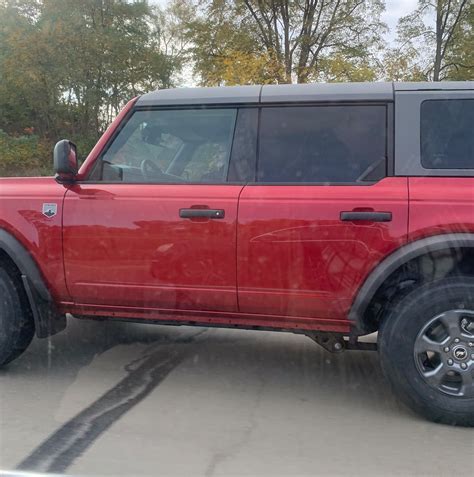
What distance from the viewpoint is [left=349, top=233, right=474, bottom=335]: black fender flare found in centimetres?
319

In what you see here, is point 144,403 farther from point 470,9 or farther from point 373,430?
point 470,9

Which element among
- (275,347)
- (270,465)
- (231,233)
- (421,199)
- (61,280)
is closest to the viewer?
(270,465)

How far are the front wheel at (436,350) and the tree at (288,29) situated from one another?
70.4 ft

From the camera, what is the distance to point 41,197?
3.86 metres

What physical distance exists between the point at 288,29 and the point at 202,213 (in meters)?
22.8

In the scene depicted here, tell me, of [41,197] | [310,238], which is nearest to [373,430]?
[310,238]

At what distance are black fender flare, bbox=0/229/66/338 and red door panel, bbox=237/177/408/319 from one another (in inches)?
54.3

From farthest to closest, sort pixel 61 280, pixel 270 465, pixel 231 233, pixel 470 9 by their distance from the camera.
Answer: pixel 470 9 → pixel 61 280 → pixel 231 233 → pixel 270 465

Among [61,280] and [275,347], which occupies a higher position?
[61,280]

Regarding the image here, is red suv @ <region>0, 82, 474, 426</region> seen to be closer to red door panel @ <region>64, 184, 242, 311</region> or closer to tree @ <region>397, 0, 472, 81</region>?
red door panel @ <region>64, 184, 242, 311</region>

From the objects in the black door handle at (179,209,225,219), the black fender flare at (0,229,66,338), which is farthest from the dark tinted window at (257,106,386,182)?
the black fender flare at (0,229,66,338)

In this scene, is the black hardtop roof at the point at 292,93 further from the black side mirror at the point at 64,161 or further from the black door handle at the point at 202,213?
the black door handle at the point at 202,213

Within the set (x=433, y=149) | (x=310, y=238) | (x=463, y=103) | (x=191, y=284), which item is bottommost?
(x=191, y=284)

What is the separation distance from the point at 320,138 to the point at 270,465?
6.38 feet
